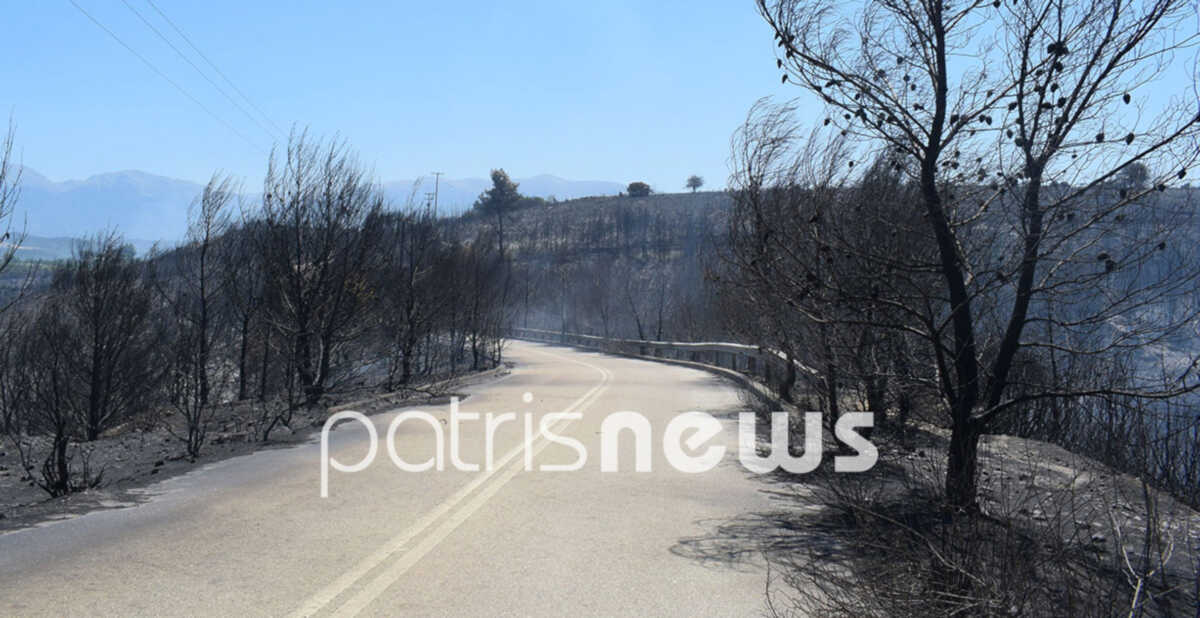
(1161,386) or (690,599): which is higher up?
(1161,386)

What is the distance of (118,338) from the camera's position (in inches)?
903

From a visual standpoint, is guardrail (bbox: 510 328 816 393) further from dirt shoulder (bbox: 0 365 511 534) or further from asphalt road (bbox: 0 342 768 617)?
dirt shoulder (bbox: 0 365 511 534)

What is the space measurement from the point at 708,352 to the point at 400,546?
31123 millimetres

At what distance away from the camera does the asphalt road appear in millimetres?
5551

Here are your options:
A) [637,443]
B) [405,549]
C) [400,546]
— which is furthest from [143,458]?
[405,549]

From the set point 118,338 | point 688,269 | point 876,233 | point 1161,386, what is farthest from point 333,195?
point 688,269

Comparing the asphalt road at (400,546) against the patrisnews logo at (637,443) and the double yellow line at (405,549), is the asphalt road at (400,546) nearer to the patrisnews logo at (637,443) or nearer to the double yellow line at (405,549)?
the double yellow line at (405,549)

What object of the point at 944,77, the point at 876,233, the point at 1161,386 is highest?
the point at 944,77

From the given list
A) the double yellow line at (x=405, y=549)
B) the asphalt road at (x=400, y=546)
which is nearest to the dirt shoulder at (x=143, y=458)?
the asphalt road at (x=400, y=546)

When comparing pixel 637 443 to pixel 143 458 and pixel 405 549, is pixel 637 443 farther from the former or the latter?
pixel 143 458

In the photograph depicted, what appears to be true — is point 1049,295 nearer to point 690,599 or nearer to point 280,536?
point 690,599

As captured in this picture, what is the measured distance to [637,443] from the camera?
43.9ft

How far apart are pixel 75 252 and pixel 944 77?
26.5 m

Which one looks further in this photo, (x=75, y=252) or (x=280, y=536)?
(x=75, y=252)
